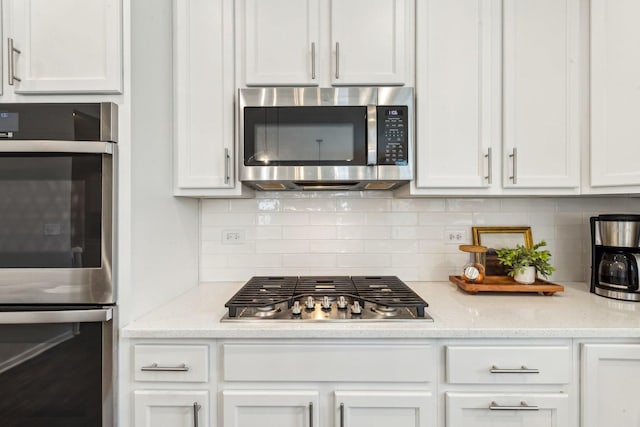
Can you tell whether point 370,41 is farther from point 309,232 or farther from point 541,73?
point 309,232

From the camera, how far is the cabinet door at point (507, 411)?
47.1 inches

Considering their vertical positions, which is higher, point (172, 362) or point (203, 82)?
point (203, 82)

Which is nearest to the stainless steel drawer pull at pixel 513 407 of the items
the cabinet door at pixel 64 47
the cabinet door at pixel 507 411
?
the cabinet door at pixel 507 411

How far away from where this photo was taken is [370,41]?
Result: 155 centimetres

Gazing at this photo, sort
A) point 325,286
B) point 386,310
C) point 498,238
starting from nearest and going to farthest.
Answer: point 386,310
point 325,286
point 498,238

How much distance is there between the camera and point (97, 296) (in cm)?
119

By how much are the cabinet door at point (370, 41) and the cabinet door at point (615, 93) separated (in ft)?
2.77

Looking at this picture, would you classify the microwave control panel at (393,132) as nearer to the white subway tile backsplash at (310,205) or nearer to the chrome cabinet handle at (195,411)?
the white subway tile backsplash at (310,205)

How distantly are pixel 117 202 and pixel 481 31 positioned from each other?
1.66 m

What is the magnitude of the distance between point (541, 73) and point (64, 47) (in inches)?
76.3

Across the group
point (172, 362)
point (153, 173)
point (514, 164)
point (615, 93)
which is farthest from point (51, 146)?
point (615, 93)

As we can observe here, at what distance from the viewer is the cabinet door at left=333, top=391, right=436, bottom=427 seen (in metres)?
1.20

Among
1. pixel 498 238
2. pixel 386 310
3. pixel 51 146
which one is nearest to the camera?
pixel 51 146

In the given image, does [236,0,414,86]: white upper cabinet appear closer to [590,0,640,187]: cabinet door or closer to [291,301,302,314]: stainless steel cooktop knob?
[590,0,640,187]: cabinet door
